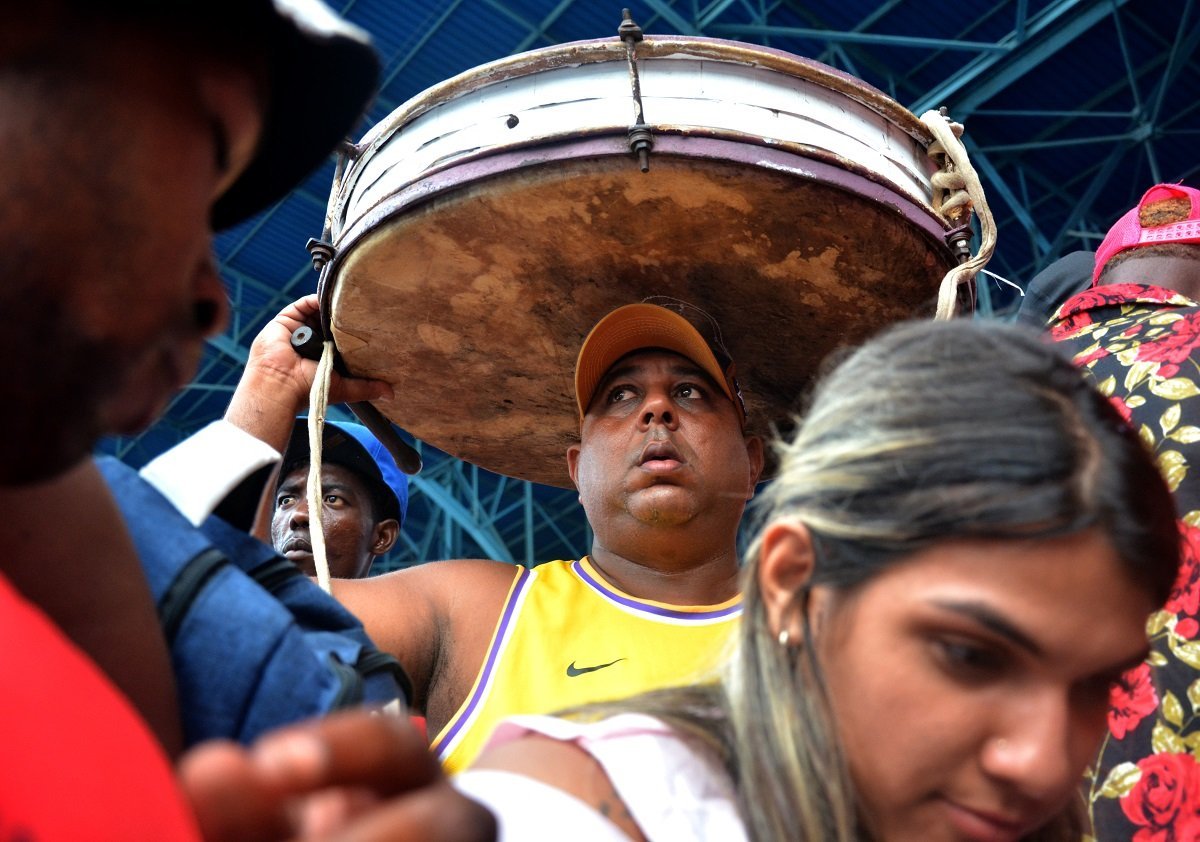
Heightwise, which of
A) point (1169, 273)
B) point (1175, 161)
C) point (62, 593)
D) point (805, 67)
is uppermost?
point (1175, 161)

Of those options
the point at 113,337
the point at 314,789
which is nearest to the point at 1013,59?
the point at 113,337

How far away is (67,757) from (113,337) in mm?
259

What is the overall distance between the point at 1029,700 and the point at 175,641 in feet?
2.38

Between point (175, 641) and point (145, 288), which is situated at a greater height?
point (145, 288)

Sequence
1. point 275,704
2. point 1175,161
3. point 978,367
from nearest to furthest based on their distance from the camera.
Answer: point 275,704, point 978,367, point 1175,161

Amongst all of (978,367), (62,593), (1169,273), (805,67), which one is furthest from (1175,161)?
(62,593)

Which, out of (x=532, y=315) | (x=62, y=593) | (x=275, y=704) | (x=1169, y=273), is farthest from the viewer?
(x=1169, y=273)

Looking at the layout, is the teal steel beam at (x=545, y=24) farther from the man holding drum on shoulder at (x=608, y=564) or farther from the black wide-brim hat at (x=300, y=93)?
the black wide-brim hat at (x=300, y=93)

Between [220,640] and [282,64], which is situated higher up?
[282,64]

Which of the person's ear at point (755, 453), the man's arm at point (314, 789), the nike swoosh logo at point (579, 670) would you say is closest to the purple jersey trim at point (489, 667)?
the nike swoosh logo at point (579, 670)

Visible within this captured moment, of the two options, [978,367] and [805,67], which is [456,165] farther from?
[978,367]

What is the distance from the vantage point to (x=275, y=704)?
36.5 inches

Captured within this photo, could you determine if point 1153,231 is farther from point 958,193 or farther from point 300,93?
point 300,93

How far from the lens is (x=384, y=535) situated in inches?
137
